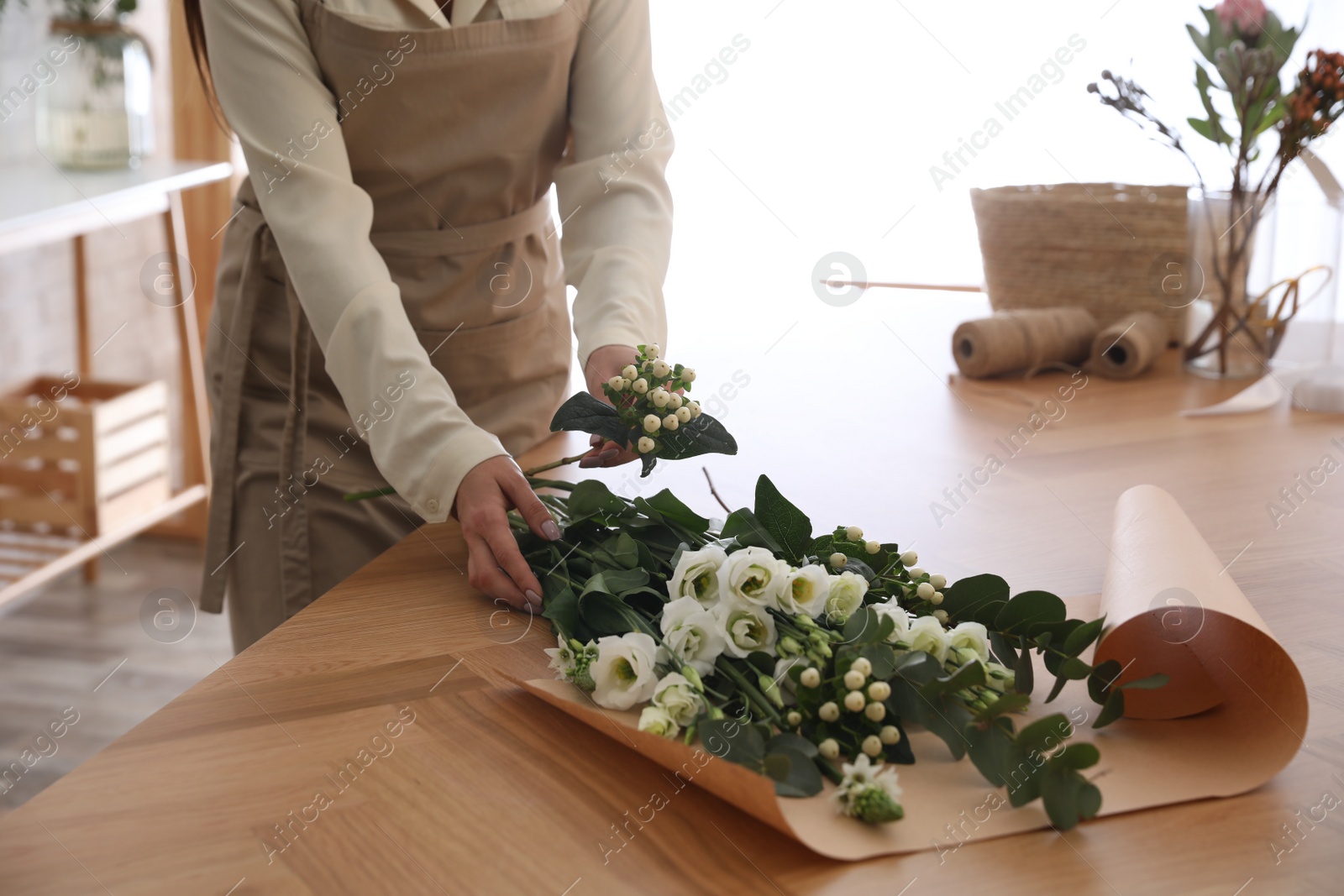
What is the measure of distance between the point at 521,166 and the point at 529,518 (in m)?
0.48

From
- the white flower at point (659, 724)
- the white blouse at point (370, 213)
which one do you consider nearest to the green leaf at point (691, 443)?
the white blouse at point (370, 213)

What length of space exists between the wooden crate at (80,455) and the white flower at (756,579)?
2339 millimetres

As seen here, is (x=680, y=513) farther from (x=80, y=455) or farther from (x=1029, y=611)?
(x=80, y=455)

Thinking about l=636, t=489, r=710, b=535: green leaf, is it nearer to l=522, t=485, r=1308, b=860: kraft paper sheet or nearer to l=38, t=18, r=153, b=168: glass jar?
l=522, t=485, r=1308, b=860: kraft paper sheet

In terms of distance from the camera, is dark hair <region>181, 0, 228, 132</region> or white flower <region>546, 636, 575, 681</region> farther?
dark hair <region>181, 0, 228, 132</region>

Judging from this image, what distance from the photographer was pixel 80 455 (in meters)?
2.65

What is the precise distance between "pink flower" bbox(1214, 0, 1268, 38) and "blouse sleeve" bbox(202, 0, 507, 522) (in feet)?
4.14

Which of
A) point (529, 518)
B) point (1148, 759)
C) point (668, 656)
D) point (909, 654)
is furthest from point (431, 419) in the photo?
point (1148, 759)

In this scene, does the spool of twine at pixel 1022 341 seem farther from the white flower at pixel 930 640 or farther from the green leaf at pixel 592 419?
the white flower at pixel 930 640

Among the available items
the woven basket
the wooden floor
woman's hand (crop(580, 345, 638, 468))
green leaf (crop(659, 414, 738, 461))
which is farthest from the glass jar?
green leaf (crop(659, 414, 738, 461))

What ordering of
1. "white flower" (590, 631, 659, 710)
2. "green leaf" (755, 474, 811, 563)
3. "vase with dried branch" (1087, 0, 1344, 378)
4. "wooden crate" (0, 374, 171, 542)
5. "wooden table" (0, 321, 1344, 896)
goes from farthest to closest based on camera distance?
"wooden crate" (0, 374, 171, 542), "vase with dried branch" (1087, 0, 1344, 378), "green leaf" (755, 474, 811, 563), "white flower" (590, 631, 659, 710), "wooden table" (0, 321, 1344, 896)

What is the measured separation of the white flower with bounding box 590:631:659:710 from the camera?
2.25 feet

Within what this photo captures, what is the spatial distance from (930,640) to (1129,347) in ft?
3.54

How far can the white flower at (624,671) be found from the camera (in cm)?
69
